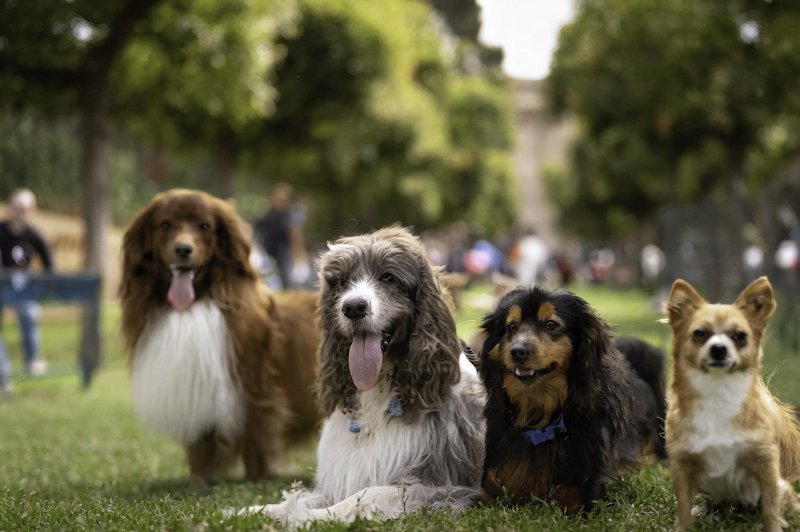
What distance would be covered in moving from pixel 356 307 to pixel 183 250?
6.55 ft

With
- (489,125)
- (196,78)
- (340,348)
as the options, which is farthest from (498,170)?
(340,348)

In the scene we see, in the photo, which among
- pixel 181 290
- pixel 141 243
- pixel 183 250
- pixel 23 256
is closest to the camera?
pixel 183 250

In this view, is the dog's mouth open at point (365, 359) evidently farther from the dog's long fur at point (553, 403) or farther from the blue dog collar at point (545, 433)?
the blue dog collar at point (545, 433)

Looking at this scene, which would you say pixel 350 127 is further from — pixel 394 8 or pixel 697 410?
pixel 697 410

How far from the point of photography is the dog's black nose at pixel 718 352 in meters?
3.97

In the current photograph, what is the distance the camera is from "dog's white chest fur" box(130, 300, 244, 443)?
21.4 ft

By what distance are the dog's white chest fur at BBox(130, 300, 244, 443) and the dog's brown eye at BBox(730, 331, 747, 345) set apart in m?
3.69

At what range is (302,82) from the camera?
82.8 feet

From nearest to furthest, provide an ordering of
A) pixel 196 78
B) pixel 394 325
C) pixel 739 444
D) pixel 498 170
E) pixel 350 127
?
pixel 739 444
pixel 394 325
pixel 196 78
pixel 350 127
pixel 498 170

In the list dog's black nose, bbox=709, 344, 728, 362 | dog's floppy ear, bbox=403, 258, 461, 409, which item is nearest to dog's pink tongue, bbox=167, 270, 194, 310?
dog's floppy ear, bbox=403, 258, 461, 409

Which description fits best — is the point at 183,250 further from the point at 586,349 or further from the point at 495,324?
the point at 586,349

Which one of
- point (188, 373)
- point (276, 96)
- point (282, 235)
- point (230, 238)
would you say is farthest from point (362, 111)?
point (188, 373)

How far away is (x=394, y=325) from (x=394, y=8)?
24.4m

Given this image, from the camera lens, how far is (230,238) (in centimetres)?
676
